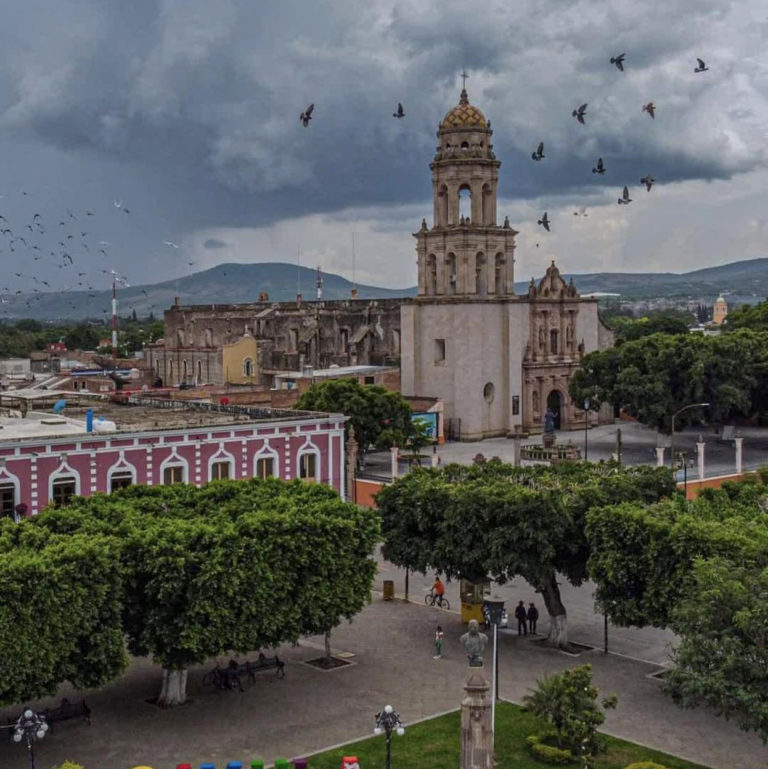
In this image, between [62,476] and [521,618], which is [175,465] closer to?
[62,476]

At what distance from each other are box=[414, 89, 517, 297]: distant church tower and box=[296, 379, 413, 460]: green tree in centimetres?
1582

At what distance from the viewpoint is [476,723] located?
66.4 ft

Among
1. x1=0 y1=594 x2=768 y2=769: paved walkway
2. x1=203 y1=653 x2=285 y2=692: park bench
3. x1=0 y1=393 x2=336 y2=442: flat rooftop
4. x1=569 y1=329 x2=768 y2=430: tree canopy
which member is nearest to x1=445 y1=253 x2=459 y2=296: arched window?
x1=569 y1=329 x2=768 y2=430: tree canopy

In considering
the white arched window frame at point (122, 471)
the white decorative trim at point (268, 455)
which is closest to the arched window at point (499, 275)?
the white decorative trim at point (268, 455)

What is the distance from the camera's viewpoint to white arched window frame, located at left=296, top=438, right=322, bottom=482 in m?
42.2

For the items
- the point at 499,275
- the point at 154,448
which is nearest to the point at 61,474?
the point at 154,448

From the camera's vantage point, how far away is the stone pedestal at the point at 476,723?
66.2 feet

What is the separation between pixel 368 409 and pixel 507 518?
3093 cm

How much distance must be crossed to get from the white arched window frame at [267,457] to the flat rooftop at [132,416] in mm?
1072

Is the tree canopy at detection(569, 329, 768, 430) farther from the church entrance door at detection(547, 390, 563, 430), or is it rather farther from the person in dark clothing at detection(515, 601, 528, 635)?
the person in dark clothing at detection(515, 601, 528, 635)

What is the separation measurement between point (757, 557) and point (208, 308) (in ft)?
278

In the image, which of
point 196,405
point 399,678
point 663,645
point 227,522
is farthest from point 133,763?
point 196,405

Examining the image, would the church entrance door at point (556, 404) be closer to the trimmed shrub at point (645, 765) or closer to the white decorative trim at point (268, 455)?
the white decorative trim at point (268, 455)

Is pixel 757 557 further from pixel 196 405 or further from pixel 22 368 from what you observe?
pixel 22 368
